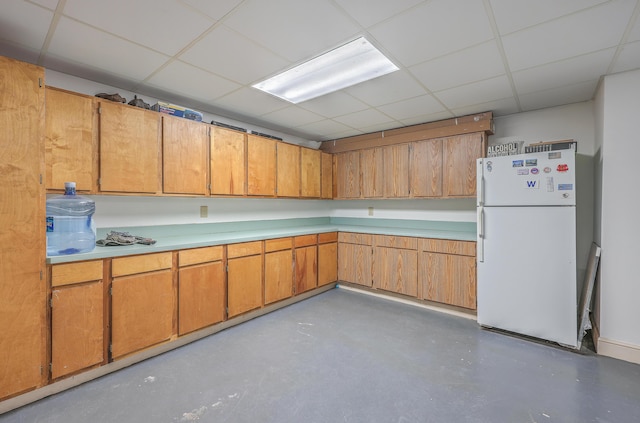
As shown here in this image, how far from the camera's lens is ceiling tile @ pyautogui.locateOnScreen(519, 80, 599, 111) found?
272 centimetres

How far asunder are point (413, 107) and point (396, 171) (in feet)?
3.44

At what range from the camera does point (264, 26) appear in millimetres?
1825

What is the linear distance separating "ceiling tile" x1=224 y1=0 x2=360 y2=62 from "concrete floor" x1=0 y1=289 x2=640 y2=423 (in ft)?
7.98

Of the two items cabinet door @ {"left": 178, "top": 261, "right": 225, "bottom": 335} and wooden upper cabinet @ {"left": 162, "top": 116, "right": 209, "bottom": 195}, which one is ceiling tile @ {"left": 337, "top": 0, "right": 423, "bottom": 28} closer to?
wooden upper cabinet @ {"left": 162, "top": 116, "right": 209, "bottom": 195}

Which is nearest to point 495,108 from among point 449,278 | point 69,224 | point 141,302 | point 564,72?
point 564,72

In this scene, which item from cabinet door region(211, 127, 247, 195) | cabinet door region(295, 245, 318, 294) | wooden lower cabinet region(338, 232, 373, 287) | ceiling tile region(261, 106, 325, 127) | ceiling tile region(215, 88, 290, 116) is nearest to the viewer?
ceiling tile region(215, 88, 290, 116)

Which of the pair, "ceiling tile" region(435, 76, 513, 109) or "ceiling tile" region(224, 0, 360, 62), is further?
"ceiling tile" region(435, 76, 513, 109)

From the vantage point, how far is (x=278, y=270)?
3.62 metres

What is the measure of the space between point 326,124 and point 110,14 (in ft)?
8.64

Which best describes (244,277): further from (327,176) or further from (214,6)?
(214,6)

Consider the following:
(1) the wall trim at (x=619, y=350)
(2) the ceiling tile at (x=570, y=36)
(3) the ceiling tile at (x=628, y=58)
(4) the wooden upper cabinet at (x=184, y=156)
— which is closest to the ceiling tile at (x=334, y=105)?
(4) the wooden upper cabinet at (x=184, y=156)

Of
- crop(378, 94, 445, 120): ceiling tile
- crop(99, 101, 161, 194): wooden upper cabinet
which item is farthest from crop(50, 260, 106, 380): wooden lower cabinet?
crop(378, 94, 445, 120): ceiling tile

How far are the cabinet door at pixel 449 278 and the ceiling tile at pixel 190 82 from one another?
2.98 metres

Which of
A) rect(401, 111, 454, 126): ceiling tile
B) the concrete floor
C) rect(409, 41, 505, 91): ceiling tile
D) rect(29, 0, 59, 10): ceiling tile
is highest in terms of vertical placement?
rect(401, 111, 454, 126): ceiling tile
